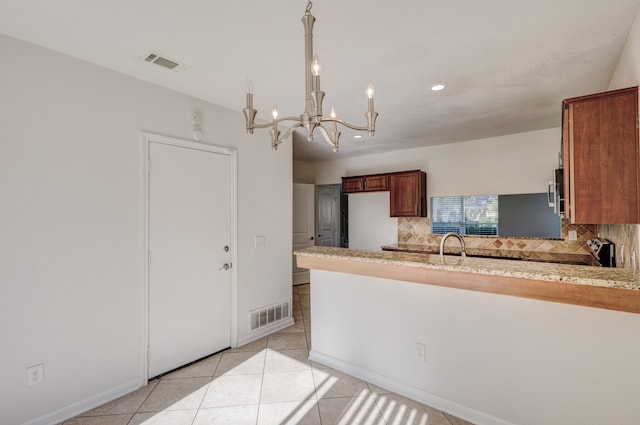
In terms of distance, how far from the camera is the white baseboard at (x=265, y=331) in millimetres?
3306

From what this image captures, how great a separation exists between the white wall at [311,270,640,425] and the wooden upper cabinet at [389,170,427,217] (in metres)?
2.58

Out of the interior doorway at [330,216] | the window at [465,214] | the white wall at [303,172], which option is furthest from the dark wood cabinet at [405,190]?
the white wall at [303,172]

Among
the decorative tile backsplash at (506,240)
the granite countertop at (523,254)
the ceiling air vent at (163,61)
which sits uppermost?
the ceiling air vent at (163,61)

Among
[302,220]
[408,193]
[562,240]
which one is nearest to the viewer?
[562,240]

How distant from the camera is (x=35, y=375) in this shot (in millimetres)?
1987

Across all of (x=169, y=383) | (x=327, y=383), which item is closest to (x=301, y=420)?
(x=327, y=383)

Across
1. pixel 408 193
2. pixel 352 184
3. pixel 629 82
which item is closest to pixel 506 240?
pixel 408 193

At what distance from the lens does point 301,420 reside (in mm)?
2059

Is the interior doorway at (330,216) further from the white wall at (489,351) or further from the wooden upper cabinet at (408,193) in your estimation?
the white wall at (489,351)

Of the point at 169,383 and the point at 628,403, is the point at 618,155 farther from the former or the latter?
the point at 169,383

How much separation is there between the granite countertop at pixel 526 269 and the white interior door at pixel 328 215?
4092 millimetres

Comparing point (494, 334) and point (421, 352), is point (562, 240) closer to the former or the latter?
point (494, 334)

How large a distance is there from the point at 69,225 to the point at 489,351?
306 centimetres

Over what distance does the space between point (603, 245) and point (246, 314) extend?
3.77 m
